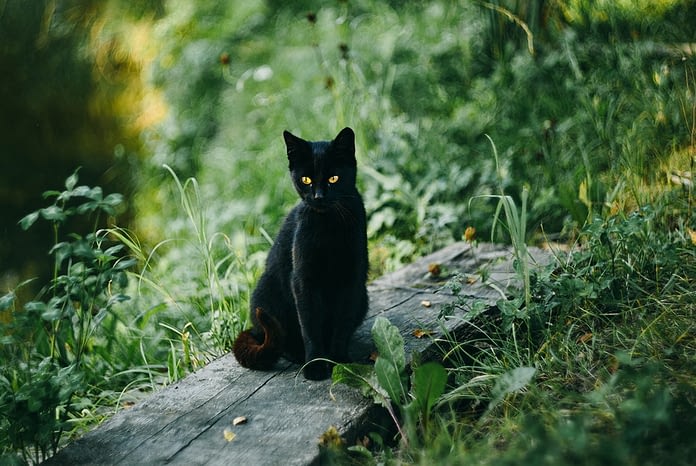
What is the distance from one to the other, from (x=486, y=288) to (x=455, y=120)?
2.05 meters

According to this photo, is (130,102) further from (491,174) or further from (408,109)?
(491,174)

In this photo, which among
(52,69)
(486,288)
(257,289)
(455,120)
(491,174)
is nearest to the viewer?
(257,289)

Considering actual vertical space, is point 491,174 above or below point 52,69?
below

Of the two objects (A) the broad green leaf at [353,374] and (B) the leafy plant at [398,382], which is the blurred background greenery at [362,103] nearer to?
(B) the leafy plant at [398,382]

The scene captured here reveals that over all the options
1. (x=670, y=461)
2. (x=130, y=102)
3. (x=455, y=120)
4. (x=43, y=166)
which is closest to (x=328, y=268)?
(x=670, y=461)

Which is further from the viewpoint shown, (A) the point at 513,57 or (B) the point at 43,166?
(B) the point at 43,166

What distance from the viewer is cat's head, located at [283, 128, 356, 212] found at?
2285 mm

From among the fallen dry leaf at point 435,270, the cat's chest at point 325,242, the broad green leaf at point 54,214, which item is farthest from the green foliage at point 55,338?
the fallen dry leaf at point 435,270

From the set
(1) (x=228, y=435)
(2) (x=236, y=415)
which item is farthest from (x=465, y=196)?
(1) (x=228, y=435)

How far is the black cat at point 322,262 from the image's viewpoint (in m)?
2.30

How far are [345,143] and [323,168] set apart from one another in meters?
0.14

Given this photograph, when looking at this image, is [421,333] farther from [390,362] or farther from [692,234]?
[692,234]

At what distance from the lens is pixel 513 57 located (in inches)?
190

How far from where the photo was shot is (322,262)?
2309mm
